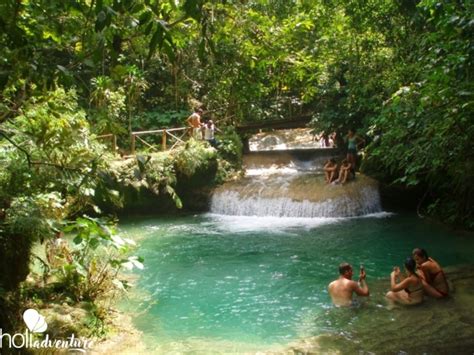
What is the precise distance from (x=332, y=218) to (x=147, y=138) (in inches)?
356

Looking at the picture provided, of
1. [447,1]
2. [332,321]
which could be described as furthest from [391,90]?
[332,321]

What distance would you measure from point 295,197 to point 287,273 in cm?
570

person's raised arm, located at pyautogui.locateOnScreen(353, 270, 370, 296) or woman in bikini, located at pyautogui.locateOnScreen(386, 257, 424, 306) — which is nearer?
woman in bikini, located at pyautogui.locateOnScreen(386, 257, 424, 306)

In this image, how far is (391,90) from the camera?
1321 centimetres

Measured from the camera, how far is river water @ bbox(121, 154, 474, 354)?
6500mm

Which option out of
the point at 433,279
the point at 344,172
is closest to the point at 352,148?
the point at 344,172

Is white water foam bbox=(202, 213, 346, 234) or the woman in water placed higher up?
the woman in water

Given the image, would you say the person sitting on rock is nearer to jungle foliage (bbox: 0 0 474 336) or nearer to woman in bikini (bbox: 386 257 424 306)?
jungle foliage (bbox: 0 0 474 336)

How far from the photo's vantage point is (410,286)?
7.24 m

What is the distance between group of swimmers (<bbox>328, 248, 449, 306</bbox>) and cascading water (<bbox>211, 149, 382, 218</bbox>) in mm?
6995

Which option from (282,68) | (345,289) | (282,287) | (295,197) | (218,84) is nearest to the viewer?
(282,68)

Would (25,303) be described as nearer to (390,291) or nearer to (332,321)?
(332,321)

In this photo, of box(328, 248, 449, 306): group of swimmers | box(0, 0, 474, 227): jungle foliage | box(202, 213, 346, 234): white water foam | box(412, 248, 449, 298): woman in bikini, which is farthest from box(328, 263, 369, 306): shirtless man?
box(202, 213, 346, 234): white water foam

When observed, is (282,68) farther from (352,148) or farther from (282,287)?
(352,148)
